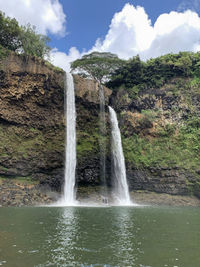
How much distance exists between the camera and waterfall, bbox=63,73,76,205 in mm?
29072

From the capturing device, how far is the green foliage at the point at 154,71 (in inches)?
1688

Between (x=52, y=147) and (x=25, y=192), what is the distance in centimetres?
644

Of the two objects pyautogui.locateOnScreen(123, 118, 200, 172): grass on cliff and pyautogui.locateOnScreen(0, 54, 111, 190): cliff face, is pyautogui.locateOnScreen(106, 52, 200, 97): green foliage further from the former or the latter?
pyautogui.locateOnScreen(0, 54, 111, 190): cliff face

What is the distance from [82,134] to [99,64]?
18255 millimetres

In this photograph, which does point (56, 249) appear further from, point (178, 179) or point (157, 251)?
point (178, 179)

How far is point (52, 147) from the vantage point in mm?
30328

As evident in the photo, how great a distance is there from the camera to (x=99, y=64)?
46.1 meters

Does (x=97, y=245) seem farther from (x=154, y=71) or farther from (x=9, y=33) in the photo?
(x=154, y=71)

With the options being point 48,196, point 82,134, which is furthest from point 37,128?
Result: point 48,196

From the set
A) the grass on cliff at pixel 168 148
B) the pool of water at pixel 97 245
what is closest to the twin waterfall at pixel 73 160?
the grass on cliff at pixel 168 148

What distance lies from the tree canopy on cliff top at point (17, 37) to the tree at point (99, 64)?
9.88m

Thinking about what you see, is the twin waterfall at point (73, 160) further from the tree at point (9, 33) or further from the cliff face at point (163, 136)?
the tree at point (9, 33)

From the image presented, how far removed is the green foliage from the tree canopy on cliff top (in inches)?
577

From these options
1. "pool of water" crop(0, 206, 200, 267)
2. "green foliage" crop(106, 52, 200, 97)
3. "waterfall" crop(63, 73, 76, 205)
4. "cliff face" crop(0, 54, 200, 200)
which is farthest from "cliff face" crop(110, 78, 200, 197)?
"pool of water" crop(0, 206, 200, 267)
